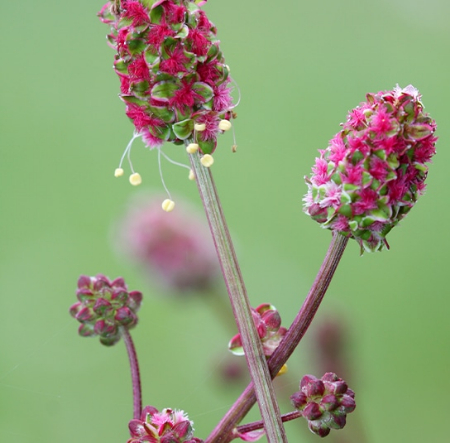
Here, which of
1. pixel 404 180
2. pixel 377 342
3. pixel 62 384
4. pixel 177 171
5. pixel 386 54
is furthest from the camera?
pixel 386 54

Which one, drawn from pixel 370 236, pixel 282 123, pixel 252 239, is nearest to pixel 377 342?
pixel 252 239

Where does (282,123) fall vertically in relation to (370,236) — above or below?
above

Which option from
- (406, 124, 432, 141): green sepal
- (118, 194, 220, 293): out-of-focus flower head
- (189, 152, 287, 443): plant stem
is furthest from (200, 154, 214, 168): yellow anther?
(118, 194, 220, 293): out-of-focus flower head

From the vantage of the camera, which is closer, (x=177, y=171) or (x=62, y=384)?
(x=62, y=384)

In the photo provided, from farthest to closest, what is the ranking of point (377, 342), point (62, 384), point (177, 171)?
point (177, 171)
point (377, 342)
point (62, 384)

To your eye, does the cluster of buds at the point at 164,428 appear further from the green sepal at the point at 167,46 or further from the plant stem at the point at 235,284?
the green sepal at the point at 167,46

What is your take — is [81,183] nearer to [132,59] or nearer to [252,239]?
[252,239]

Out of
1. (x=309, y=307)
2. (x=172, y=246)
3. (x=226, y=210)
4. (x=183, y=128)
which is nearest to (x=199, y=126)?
(x=183, y=128)
